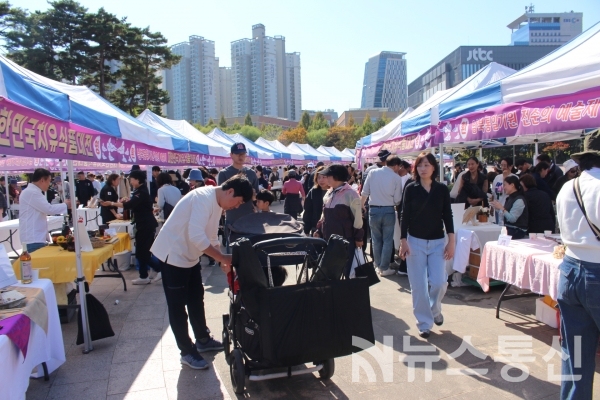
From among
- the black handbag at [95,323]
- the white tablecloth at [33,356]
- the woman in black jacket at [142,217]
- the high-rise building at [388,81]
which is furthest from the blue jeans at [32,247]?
the high-rise building at [388,81]

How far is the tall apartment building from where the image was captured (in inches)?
4439

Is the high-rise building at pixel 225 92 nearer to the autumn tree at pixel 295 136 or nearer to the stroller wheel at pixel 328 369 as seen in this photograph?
the autumn tree at pixel 295 136

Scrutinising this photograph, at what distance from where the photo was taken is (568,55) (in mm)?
4504

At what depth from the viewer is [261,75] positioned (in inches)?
4464

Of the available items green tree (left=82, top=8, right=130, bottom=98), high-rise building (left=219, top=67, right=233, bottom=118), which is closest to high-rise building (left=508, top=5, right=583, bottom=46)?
high-rise building (left=219, top=67, right=233, bottom=118)

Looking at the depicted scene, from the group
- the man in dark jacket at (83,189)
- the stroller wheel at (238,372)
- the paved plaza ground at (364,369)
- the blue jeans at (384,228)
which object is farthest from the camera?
the man in dark jacket at (83,189)

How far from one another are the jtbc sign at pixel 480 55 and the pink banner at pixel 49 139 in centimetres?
9589

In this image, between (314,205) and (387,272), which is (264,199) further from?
(387,272)

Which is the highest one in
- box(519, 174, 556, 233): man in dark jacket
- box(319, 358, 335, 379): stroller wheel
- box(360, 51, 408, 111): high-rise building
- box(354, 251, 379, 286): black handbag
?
box(360, 51, 408, 111): high-rise building

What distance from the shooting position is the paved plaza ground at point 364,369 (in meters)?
3.12

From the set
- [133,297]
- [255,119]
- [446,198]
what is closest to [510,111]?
[446,198]

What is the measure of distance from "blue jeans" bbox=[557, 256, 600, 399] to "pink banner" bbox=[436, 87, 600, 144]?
1711 millimetres

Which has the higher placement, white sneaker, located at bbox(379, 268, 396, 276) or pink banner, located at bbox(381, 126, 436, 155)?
pink banner, located at bbox(381, 126, 436, 155)

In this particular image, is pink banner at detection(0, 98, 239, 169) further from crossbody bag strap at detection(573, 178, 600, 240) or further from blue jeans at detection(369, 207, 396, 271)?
blue jeans at detection(369, 207, 396, 271)
